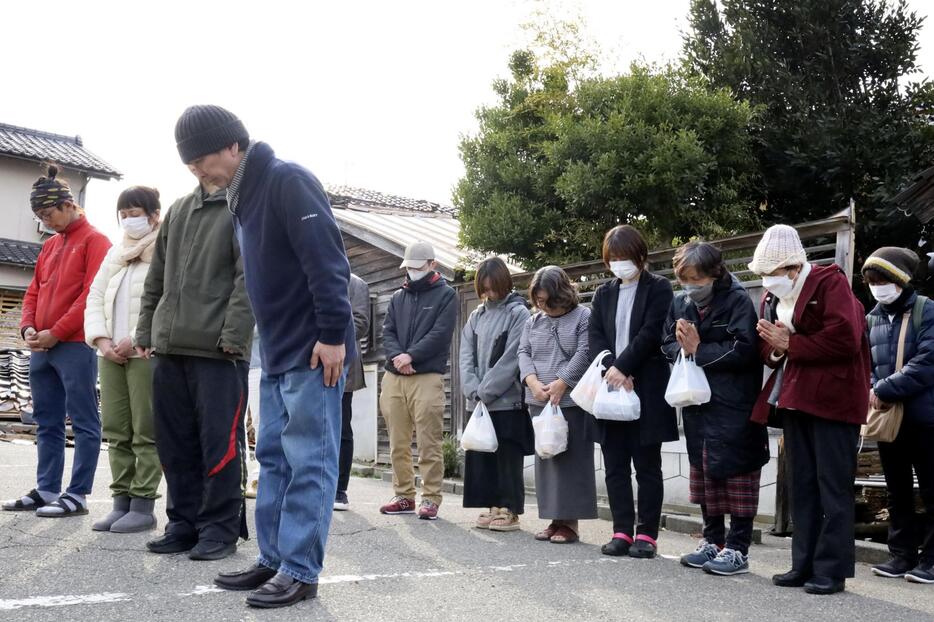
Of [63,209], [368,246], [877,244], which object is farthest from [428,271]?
[877,244]

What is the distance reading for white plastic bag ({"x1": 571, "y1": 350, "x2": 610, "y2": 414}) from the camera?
17.8 ft

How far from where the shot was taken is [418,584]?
13.5 feet

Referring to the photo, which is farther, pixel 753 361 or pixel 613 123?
pixel 613 123

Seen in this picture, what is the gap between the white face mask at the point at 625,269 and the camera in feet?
18.2

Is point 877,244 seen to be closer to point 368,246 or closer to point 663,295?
point 368,246

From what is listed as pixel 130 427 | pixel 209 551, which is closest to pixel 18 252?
pixel 130 427

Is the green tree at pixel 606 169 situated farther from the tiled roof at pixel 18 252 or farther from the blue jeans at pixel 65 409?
the tiled roof at pixel 18 252

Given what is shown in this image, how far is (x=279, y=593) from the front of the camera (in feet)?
11.4

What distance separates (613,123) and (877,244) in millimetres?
4782

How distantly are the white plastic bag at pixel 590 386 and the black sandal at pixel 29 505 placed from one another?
3574 millimetres

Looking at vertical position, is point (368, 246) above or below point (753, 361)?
above

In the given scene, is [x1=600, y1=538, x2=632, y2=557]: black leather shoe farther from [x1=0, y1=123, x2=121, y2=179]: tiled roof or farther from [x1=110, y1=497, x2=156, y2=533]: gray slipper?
[x1=0, y1=123, x2=121, y2=179]: tiled roof

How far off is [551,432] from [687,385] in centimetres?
114

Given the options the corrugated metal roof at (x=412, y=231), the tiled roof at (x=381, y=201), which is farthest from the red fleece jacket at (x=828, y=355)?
the tiled roof at (x=381, y=201)
